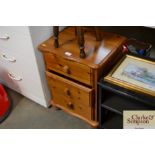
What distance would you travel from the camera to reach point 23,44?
4.04 feet

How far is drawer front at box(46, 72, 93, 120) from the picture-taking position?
1218 mm

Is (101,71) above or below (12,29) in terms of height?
below

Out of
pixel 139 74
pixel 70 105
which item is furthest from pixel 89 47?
pixel 70 105

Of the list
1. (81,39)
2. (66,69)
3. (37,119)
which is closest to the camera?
(81,39)

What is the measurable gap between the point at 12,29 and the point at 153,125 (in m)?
0.87

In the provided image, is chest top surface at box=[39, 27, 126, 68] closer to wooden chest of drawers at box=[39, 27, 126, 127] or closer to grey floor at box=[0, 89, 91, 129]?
wooden chest of drawers at box=[39, 27, 126, 127]

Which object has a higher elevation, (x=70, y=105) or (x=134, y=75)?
(x=134, y=75)

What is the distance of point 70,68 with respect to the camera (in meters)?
1.17

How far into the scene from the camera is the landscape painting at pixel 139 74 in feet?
3.48

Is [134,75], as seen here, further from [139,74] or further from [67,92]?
[67,92]

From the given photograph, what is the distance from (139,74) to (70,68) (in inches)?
13.8

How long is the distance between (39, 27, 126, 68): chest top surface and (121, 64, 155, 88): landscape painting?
0.39 ft
